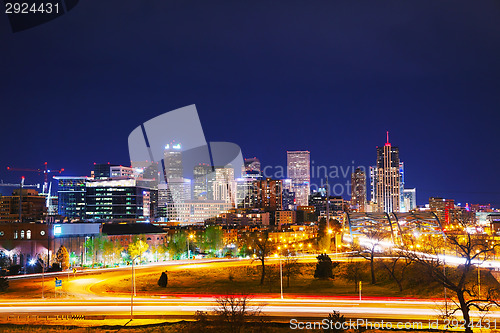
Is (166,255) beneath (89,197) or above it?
beneath

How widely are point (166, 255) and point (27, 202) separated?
109332 millimetres

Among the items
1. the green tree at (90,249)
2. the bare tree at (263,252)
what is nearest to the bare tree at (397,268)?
the bare tree at (263,252)

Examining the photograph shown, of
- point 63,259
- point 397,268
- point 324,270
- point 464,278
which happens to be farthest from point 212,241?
point 464,278

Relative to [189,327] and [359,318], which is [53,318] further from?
[359,318]

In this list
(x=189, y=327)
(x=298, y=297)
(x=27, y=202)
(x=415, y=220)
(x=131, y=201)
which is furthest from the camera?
(x=27, y=202)

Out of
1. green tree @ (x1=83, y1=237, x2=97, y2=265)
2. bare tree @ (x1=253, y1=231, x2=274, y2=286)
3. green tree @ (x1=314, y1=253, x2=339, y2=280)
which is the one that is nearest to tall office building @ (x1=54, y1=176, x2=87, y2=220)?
bare tree @ (x1=253, y1=231, x2=274, y2=286)

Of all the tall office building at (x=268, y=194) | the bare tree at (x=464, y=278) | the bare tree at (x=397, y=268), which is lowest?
the bare tree at (x=397, y=268)

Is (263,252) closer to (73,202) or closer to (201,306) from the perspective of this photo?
(201,306)

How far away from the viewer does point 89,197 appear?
123 m

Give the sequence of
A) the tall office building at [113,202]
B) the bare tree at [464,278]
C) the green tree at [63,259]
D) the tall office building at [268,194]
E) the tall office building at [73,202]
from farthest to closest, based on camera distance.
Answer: the tall office building at [268,194] → the tall office building at [73,202] → the tall office building at [113,202] → the green tree at [63,259] → the bare tree at [464,278]

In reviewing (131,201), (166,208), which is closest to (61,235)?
(131,201)

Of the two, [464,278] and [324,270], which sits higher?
[464,278]

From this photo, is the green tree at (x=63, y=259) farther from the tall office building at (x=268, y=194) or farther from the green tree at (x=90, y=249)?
the tall office building at (x=268, y=194)

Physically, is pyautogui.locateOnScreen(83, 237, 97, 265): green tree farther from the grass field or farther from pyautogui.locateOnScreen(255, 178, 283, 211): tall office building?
pyautogui.locateOnScreen(255, 178, 283, 211): tall office building
